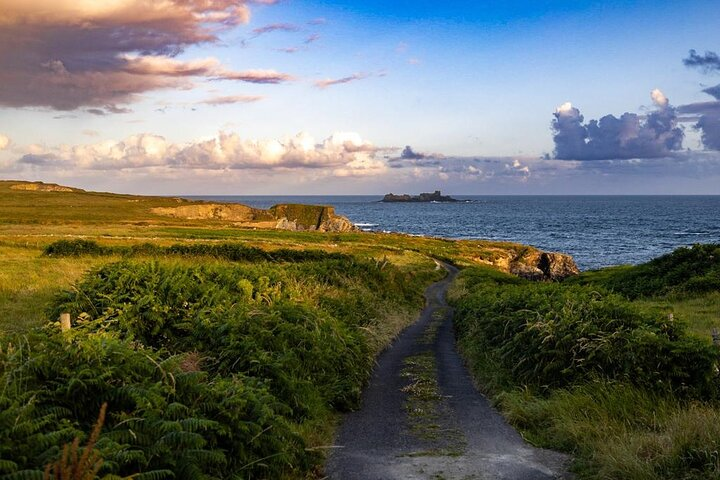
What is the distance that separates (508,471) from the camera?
29.7 ft

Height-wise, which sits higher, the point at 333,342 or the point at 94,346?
the point at 94,346

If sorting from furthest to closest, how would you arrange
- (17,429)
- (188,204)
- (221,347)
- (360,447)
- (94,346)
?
1. (188,204)
2. (221,347)
3. (360,447)
4. (94,346)
5. (17,429)

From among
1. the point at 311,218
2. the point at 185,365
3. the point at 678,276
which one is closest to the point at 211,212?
the point at 311,218

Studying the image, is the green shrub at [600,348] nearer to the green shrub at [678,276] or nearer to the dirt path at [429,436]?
the dirt path at [429,436]

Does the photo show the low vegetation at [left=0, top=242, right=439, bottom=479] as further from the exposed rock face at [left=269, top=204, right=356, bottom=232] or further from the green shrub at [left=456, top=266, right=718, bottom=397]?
the exposed rock face at [left=269, top=204, right=356, bottom=232]

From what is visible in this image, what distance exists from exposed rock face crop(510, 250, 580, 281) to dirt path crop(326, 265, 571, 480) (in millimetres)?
65208

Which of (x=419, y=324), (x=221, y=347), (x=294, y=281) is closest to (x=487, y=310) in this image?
(x=294, y=281)

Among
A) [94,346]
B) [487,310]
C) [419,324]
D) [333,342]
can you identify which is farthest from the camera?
[419,324]

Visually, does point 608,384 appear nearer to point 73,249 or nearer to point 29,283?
point 29,283

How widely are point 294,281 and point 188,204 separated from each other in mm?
126965

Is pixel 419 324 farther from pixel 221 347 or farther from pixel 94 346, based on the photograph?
pixel 94 346

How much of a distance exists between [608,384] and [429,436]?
3.70m

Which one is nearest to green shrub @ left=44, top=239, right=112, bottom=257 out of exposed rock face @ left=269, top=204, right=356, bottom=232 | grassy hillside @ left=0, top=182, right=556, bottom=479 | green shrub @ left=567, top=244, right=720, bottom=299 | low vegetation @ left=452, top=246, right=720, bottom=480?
grassy hillside @ left=0, top=182, right=556, bottom=479

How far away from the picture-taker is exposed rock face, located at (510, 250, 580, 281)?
79.9 meters
